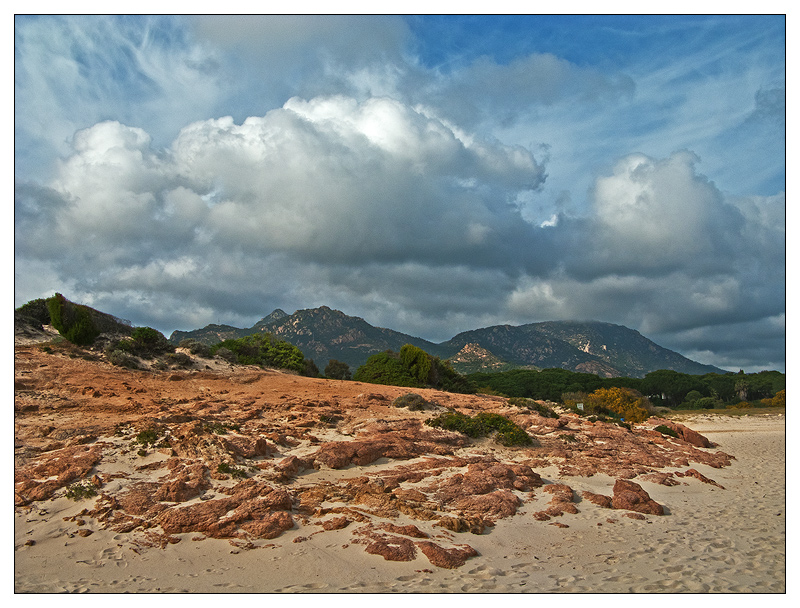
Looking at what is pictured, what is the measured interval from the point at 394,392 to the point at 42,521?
64.4ft

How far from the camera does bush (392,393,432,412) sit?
23.0 metres

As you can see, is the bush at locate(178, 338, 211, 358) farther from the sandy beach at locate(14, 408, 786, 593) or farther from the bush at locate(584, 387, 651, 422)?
the bush at locate(584, 387, 651, 422)

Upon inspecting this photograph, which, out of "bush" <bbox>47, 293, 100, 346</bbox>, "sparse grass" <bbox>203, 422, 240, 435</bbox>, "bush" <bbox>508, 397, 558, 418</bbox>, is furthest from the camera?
"bush" <bbox>47, 293, 100, 346</bbox>

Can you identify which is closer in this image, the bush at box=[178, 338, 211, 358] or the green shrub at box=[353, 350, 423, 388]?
the bush at box=[178, 338, 211, 358]

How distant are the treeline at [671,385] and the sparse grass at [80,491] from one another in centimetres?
6204

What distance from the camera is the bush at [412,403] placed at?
22984 millimetres

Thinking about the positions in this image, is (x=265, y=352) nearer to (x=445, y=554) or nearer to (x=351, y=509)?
(x=351, y=509)

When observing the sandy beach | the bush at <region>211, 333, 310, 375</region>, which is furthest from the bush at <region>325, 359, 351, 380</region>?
the sandy beach

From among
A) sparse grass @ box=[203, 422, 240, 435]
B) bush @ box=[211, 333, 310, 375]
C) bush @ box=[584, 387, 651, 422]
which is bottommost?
bush @ box=[584, 387, 651, 422]

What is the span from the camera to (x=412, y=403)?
23.2 metres

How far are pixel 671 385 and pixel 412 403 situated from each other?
7458 cm

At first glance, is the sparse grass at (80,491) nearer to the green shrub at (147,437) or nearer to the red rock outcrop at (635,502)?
the green shrub at (147,437)

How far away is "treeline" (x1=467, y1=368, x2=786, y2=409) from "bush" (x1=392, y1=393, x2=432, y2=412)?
47331 mm

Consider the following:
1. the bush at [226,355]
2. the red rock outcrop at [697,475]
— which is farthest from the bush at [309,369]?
the red rock outcrop at [697,475]
